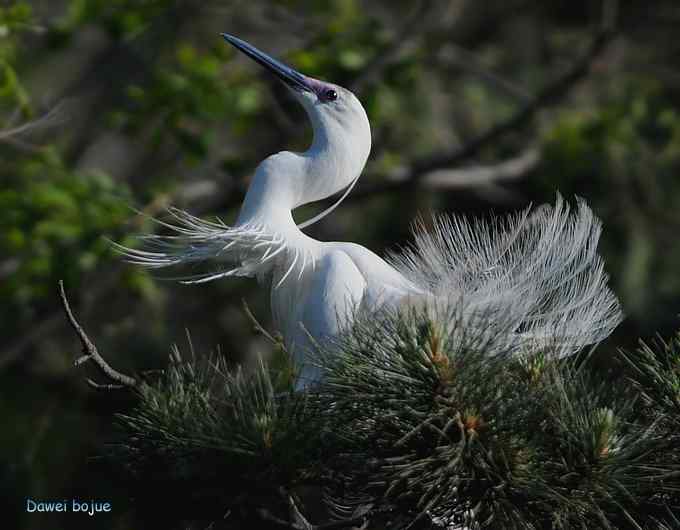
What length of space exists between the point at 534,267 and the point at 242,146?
5795mm

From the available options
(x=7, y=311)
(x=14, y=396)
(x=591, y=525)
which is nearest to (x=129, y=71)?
(x=7, y=311)

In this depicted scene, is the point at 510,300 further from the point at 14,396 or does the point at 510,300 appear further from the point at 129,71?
the point at 14,396

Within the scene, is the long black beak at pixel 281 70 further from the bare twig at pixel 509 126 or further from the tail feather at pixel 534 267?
the bare twig at pixel 509 126

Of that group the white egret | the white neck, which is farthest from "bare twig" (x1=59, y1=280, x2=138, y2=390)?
the white neck

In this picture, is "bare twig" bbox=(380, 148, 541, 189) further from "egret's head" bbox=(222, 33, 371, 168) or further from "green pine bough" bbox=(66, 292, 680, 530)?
"green pine bough" bbox=(66, 292, 680, 530)

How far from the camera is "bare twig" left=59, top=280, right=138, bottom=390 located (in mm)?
1890

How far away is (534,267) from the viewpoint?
2.40 meters

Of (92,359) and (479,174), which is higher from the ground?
(92,359)

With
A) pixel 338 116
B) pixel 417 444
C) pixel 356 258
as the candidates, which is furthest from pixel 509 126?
pixel 417 444

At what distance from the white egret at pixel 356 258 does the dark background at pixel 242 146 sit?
1.96 feet

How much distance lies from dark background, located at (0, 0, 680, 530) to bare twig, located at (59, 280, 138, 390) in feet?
3.12

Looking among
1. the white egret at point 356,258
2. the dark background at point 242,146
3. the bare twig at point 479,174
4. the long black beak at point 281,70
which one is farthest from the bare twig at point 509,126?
the white egret at point 356,258

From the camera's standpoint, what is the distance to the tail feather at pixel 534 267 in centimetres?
234

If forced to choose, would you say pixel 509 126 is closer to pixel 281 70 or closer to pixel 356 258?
pixel 281 70
